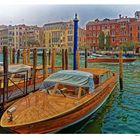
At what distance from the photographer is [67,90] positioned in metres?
4.77

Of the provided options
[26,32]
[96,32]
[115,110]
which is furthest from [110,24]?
[115,110]

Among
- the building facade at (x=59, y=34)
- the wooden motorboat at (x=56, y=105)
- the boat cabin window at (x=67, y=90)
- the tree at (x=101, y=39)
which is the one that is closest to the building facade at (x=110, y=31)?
the tree at (x=101, y=39)

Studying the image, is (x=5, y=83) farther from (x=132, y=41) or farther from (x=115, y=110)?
(x=132, y=41)

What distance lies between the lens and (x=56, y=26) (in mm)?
32500

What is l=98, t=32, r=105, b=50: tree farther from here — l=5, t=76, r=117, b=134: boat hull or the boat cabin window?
the boat cabin window

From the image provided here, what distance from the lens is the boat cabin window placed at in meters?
4.65

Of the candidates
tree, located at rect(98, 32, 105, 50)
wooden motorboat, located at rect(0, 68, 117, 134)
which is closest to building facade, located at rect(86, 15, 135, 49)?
tree, located at rect(98, 32, 105, 50)

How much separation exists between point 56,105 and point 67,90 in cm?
60

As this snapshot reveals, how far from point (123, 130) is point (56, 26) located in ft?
94.5

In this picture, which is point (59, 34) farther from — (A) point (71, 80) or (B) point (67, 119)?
(B) point (67, 119)

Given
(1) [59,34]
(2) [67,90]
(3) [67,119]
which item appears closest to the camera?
(3) [67,119]

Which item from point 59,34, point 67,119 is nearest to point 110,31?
point 59,34

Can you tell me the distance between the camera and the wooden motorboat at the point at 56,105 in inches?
147

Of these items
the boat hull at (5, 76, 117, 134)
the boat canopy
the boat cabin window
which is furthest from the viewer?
the boat canopy
